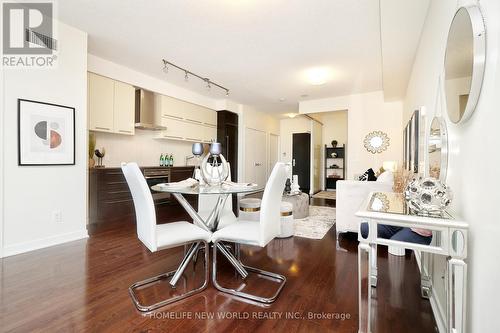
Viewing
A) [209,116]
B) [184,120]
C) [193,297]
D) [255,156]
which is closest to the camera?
[193,297]

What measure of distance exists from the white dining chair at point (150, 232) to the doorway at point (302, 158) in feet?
25.2

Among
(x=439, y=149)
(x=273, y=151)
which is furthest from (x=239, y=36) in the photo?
(x=273, y=151)

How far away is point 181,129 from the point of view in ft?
18.4

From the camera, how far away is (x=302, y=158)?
368 inches

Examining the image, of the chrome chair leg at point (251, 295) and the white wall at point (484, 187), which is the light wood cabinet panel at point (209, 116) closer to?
the chrome chair leg at point (251, 295)

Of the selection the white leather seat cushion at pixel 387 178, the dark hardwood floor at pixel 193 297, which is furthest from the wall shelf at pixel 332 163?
the dark hardwood floor at pixel 193 297

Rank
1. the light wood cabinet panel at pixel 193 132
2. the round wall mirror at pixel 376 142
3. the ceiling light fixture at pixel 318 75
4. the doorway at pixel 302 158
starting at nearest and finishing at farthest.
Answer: the ceiling light fixture at pixel 318 75, the light wood cabinet panel at pixel 193 132, the round wall mirror at pixel 376 142, the doorway at pixel 302 158

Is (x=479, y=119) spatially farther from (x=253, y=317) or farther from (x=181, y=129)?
(x=181, y=129)

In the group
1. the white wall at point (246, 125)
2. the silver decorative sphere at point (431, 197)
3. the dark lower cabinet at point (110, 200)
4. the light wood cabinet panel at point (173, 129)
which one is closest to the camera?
the silver decorative sphere at point (431, 197)

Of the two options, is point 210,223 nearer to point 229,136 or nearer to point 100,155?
point 100,155

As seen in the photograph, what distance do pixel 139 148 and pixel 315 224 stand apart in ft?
12.1

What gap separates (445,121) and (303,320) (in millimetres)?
1601

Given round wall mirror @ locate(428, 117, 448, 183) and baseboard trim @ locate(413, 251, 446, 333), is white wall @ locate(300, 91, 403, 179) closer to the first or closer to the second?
round wall mirror @ locate(428, 117, 448, 183)

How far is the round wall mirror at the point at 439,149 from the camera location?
1.63 m
